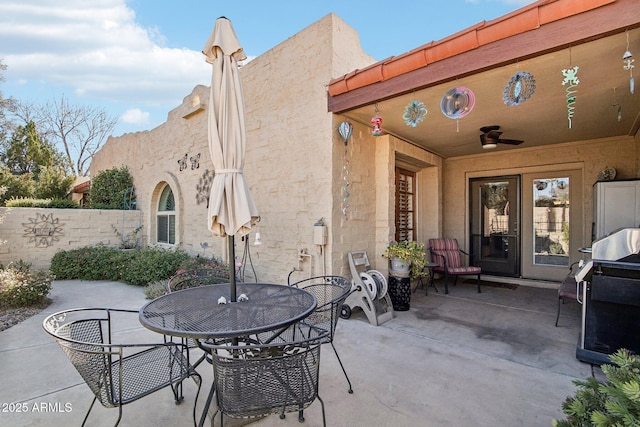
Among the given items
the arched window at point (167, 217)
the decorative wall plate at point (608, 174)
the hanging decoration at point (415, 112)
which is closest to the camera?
the hanging decoration at point (415, 112)

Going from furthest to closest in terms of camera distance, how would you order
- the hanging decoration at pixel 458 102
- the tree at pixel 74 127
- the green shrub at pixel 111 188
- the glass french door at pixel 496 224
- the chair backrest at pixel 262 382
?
the tree at pixel 74 127
the green shrub at pixel 111 188
the glass french door at pixel 496 224
the hanging decoration at pixel 458 102
the chair backrest at pixel 262 382

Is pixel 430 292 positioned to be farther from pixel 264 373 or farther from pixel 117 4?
pixel 117 4

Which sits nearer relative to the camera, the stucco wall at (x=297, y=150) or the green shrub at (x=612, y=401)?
the green shrub at (x=612, y=401)

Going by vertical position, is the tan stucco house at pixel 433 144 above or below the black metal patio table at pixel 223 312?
above

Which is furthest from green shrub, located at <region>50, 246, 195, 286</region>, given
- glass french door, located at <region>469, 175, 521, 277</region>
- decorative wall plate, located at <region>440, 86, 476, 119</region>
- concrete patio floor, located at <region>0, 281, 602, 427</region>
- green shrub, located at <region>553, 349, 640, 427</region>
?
glass french door, located at <region>469, 175, 521, 277</region>

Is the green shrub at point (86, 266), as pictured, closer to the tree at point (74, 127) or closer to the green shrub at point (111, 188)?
the green shrub at point (111, 188)

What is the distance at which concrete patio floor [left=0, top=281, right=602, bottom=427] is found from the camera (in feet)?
6.69

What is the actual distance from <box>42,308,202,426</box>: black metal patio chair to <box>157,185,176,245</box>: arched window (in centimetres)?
623

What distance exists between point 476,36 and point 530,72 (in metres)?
0.75

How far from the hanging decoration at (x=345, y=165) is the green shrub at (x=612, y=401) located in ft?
9.88

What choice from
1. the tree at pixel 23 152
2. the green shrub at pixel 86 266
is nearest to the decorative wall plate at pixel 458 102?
the green shrub at pixel 86 266

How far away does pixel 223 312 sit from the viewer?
205cm

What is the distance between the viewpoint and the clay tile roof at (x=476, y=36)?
7.43ft

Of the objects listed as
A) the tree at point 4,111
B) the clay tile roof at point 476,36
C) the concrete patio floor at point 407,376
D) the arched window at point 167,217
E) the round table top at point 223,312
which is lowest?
the concrete patio floor at point 407,376
